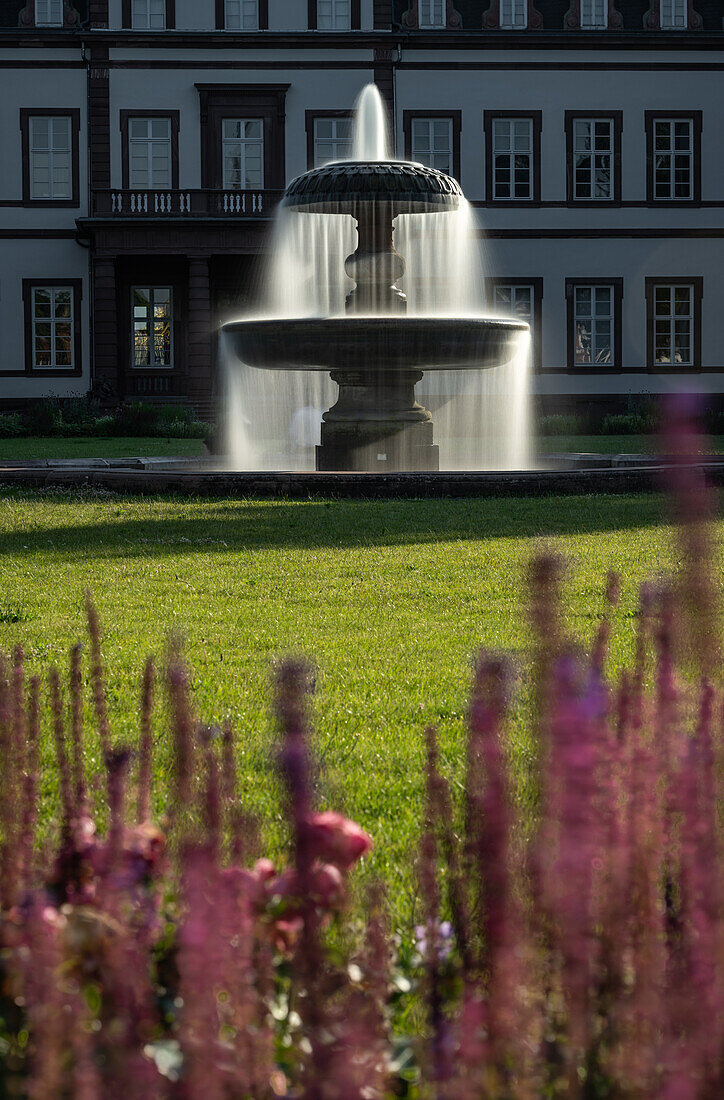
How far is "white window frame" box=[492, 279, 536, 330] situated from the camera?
1318 inches

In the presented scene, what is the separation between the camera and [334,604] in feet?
22.9

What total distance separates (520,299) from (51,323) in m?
11.0

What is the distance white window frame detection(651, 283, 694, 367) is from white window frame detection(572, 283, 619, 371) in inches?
39.9

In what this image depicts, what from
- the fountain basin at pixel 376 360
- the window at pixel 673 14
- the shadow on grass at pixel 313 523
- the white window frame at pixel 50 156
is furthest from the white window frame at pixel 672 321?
the shadow on grass at pixel 313 523

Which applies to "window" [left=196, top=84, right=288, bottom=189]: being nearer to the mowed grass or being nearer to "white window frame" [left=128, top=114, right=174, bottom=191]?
"white window frame" [left=128, top=114, right=174, bottom=191]

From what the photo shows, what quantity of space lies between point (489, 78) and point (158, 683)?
30.3 m

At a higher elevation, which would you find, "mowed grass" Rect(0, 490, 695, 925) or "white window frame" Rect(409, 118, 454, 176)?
"white window frame" Rect(409, 118, 454, 176)

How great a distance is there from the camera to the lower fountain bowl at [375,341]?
13.6 metres

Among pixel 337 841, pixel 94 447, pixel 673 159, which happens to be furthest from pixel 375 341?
pixel 673 159

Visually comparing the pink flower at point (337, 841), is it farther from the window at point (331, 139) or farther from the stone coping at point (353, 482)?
the window at point (331, 139)

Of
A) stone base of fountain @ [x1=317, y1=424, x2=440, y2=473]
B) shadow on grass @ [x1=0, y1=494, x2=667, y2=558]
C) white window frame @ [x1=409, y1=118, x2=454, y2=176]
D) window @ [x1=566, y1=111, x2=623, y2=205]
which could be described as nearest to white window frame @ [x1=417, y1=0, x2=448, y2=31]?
white window frame @ [x1=409, y1=118, x2=454, y2=176]

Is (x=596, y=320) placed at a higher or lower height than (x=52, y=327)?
higher

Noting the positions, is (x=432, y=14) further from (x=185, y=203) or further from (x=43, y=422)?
(x=43, y=422)

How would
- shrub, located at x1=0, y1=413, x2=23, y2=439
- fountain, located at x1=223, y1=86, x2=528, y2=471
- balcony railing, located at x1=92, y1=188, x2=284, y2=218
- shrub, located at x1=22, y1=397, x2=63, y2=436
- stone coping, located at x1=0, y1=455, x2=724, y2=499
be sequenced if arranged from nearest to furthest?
1. stone coping, located at x1=0, y1=455, x2=724, y2=499
2. fountain, located at x1=223, y1=86, x2=528, y2=471
3. shrub, located at x1=0, y1=413, x2=23, y2=439
4. shrub, located at x1=22, y1=397, x2=63, y2=436
5. balcony railing, located at x1=92, y1=188, x2=284, y2=218
